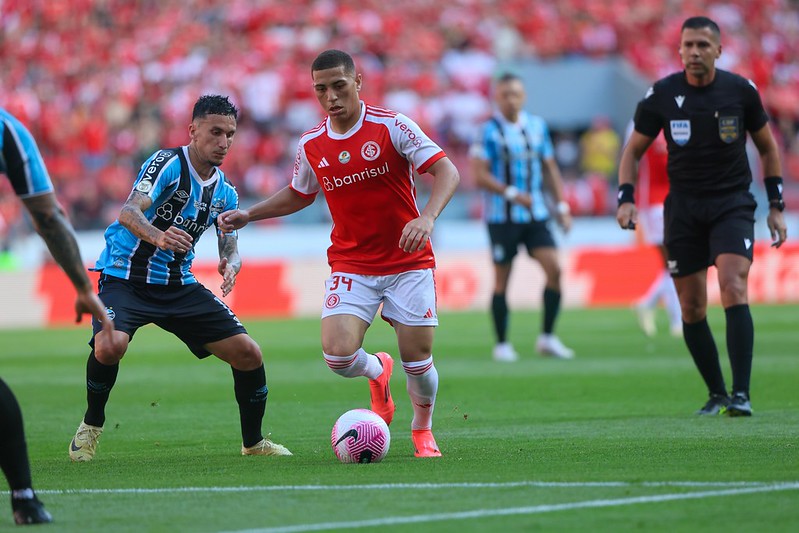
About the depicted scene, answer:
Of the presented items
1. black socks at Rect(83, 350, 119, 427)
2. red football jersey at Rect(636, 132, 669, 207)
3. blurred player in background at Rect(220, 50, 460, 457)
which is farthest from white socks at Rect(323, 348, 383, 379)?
Result: red football jersey at Rect(636, 132, 669, 207)

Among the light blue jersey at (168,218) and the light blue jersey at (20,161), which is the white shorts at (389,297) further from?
the light blue jersey at (20,161)

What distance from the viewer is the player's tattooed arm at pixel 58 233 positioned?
5.11 m

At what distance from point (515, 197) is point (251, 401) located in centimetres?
650

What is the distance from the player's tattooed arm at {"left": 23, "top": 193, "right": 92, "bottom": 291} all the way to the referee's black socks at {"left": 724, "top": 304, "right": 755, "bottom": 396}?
4.82 metres

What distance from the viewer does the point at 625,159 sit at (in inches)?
360

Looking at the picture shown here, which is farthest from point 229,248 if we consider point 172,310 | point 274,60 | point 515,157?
point 274,60

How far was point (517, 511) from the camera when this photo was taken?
16.9 ft

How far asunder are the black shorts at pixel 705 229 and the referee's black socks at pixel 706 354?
44cm

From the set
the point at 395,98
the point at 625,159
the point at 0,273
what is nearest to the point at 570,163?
the point at 395,98

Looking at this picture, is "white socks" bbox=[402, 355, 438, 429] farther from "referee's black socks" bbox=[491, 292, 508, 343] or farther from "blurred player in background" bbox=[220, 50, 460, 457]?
"referee's black socks" bbox=[491, 292, 508, 343]

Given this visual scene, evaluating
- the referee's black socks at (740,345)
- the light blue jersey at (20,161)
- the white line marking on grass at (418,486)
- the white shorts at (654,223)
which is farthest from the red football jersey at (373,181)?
the white shorts at (654,223)

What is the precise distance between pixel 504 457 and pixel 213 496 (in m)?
1.73

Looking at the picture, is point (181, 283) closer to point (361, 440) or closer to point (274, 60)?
point (361, 440)

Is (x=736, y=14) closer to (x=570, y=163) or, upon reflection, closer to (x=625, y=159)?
(x=570, y=163)
